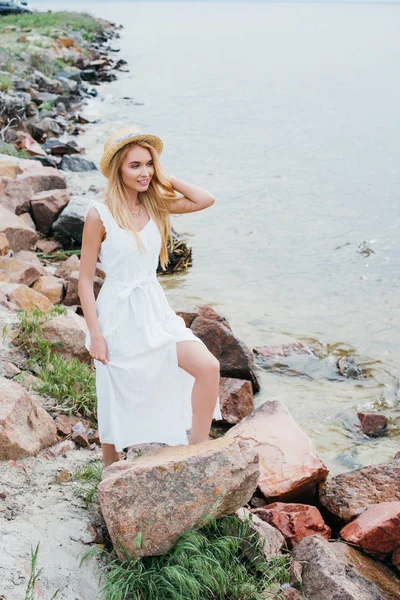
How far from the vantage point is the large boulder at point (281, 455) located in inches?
189

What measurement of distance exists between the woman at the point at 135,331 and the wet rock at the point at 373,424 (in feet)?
9.40

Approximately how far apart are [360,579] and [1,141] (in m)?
12.1

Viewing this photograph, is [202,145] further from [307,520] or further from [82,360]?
[307,520]

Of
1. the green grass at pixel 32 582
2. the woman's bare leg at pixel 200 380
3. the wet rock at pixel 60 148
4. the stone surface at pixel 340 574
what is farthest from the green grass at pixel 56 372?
the wet rock at pixel 60 148

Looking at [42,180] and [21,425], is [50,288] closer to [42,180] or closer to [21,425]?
[21,425]

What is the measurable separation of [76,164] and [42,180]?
3534mm

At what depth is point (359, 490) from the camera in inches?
191

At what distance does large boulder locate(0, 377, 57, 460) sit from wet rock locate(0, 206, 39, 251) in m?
4.43

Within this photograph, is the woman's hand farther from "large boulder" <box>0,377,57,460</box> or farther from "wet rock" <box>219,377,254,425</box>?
"wet rock" <box>219,377,254,425</box>

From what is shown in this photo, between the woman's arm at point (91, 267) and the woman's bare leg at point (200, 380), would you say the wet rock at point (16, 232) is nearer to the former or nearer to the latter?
the woman's arm at point (91, 267)

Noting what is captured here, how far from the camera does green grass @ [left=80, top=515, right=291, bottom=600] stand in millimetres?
3332

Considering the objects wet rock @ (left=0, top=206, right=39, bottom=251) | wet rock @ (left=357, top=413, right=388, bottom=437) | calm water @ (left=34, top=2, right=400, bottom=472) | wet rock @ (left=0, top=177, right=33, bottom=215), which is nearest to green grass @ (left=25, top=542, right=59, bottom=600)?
calm water @ (left=34, top=2, right=400, bottom=472)

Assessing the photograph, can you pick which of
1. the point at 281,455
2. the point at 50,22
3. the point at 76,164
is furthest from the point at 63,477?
the point at 50,22

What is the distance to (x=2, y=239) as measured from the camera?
820 centimetres
